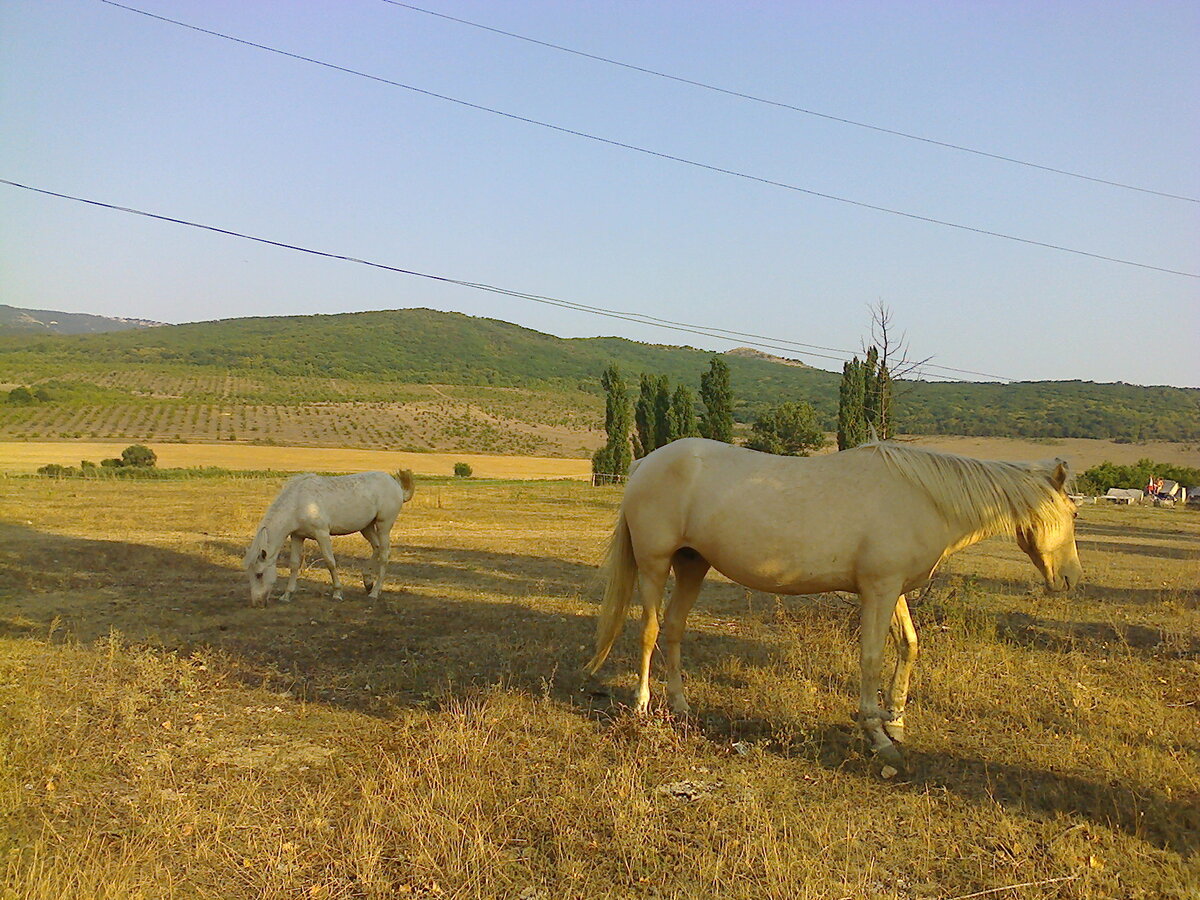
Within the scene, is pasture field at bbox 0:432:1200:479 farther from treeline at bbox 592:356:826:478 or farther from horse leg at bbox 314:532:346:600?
horse leg at bbox 314:532:346:600

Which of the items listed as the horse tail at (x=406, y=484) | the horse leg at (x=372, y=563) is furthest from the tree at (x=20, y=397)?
the horse leg at (x=372, y=563)

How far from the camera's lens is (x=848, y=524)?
5.30 meters

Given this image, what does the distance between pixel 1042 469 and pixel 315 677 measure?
5.78m

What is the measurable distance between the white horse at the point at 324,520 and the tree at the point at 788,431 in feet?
112

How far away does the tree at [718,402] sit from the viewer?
39.6 metres

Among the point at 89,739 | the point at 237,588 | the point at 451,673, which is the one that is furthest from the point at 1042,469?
the point at 237,588

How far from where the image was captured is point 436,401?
330 feet

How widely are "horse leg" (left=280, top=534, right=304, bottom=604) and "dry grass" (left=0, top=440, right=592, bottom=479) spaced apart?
1168 inches

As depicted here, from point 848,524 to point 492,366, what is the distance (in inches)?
5350

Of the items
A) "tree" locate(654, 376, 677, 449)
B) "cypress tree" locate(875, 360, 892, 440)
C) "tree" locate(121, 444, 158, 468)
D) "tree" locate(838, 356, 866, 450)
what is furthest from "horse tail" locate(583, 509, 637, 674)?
"tree" locate(121, 444, 158, 468)

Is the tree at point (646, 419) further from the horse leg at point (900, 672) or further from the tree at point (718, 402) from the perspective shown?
the horse leg at point (900, 672)

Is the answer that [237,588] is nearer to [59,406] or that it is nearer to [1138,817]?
[1138,817]

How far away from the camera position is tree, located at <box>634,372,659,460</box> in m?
45.4

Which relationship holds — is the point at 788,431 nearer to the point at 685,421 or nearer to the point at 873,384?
the point at 685,421
